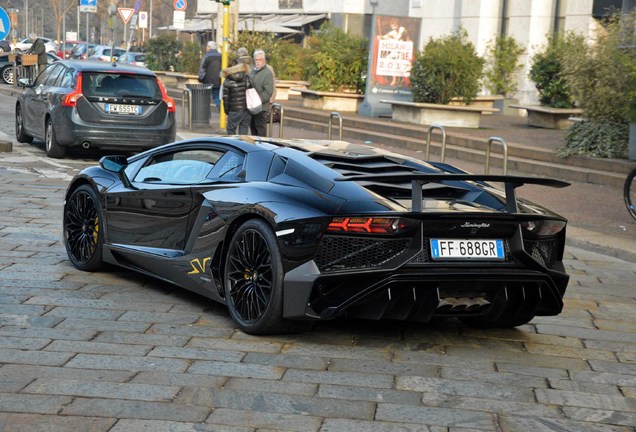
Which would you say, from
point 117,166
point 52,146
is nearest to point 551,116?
point 52,146

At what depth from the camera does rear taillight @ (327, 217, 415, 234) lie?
6.20 m

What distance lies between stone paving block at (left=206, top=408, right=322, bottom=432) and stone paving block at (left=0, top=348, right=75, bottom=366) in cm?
118

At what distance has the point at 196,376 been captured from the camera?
5703 mm

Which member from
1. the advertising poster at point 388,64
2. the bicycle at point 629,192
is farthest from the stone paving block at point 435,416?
the advertising poster at point 388,64

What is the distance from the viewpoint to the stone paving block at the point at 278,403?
514 cm

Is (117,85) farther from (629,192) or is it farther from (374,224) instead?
(374,224)

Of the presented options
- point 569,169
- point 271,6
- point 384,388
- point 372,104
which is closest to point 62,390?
point 384,388

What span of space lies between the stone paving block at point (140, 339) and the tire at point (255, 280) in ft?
1.29

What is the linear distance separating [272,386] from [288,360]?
0.56 metres

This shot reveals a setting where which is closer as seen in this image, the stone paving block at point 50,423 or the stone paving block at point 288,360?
the stone paving block at point 50,423

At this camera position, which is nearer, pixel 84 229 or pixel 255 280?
pixel 255 280

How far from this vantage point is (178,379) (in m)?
5.62

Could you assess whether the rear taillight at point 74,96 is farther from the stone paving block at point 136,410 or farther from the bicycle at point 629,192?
the stone paving block at point 136,410

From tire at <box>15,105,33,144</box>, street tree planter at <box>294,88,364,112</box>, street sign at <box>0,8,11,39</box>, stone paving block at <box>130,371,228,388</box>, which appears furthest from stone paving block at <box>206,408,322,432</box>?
street tree planter at <box>294,88,364,112</box>
